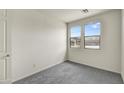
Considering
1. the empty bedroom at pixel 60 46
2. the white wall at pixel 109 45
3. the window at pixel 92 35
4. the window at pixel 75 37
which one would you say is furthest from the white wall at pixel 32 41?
the white wall at pixel 109 45

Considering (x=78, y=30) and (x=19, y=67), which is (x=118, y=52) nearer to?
(x=78, y=30)

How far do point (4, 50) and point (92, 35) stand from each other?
3.70m

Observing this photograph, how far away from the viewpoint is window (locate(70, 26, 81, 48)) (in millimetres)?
4870

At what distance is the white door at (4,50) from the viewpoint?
1.82m

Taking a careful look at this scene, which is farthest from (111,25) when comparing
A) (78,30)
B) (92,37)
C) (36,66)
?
(36,66)

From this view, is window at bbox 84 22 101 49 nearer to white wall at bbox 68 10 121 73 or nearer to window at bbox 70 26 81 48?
white wall at bbox 68 10 121 73

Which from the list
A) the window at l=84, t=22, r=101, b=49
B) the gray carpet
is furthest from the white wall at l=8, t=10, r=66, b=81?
the window at l=84, t=22, r=101, b=49

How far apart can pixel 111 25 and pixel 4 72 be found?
394 centimetres

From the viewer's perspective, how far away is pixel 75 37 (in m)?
5.08

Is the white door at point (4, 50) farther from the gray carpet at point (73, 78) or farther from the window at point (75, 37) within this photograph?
→ the window at point (75, 37)

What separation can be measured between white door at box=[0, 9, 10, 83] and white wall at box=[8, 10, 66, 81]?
0.38 ft

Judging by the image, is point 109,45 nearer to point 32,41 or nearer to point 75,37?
point 75,37

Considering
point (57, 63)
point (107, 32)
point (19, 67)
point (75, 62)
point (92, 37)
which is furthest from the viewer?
point (75, 62)

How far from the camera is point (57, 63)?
15.5 ft
